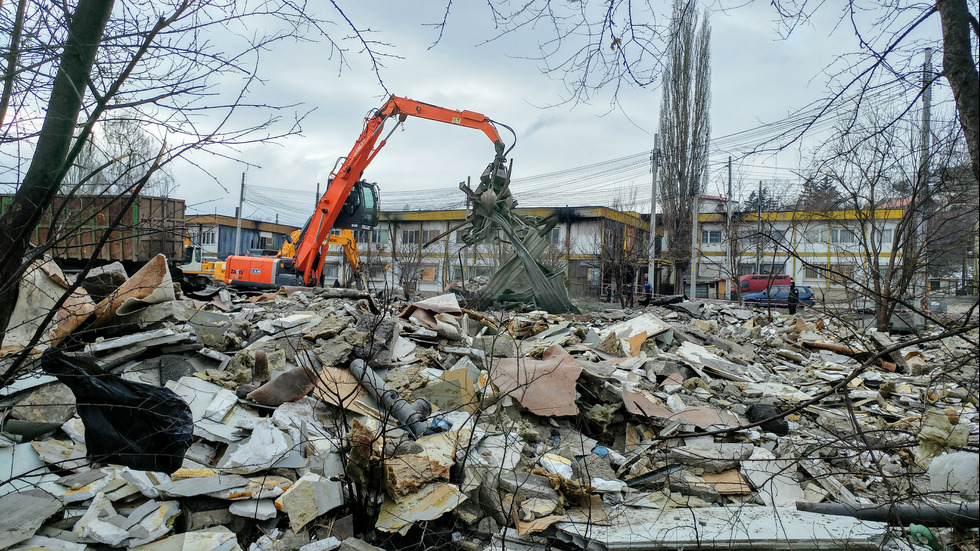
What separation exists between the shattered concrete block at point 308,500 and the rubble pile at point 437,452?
0.01 meters

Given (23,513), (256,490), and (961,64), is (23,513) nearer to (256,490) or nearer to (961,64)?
(256,490)

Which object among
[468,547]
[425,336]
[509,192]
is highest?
[509,192]

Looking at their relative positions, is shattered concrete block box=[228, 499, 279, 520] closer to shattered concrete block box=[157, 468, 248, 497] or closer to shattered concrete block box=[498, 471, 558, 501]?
shattered concrete block box=[157, 468, 248, 497]

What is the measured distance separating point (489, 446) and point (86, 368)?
266cm

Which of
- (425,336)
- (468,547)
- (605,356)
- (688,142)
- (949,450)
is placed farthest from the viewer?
(688,142)

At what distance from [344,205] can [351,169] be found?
0.91 metres

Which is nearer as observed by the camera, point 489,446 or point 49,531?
point 49,531

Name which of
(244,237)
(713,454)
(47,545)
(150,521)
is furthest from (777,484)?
(244,237)

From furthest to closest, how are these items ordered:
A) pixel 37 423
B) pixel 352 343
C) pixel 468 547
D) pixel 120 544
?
pixel 352 343
pixel 37 423
pixel 468 547
pixel 120 544

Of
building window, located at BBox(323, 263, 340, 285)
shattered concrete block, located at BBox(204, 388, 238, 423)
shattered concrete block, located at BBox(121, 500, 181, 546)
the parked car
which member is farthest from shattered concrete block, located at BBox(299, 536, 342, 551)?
building window, located at BBox(323, 263, 340, 285)

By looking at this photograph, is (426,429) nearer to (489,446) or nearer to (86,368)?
(489,446)

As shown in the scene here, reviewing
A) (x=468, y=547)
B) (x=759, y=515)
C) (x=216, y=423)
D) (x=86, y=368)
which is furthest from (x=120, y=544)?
(x=759, y=515)

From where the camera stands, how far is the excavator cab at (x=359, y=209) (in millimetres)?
12844

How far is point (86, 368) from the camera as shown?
3537 millimetres
